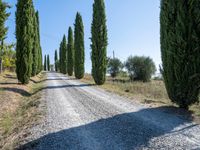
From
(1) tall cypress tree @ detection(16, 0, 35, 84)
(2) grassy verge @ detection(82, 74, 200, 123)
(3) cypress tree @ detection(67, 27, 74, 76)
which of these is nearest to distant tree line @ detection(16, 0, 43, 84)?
(1) tall cypress tree @ detection(16, 0, 35, 84)

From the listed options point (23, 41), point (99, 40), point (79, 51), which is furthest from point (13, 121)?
point (79, 51)

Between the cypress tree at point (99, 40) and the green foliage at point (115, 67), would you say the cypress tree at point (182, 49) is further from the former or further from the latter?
the green foliage at point (115, 67)

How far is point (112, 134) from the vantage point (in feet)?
25.0

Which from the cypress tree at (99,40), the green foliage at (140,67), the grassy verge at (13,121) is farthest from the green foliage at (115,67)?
the grassy verge at (13,121)

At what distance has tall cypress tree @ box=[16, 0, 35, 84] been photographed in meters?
25.0

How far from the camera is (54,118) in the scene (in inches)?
397

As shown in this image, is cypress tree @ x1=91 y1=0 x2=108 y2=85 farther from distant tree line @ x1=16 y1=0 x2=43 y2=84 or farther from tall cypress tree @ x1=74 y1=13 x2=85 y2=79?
tall cypress tree @ x1=74 y1=13 x2=85 y2=79

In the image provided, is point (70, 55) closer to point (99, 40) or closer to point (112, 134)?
point (99, 40)

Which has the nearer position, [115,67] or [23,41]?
[23,41]

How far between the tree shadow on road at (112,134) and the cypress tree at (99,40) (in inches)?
752

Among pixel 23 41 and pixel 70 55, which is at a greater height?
pixel 70 55

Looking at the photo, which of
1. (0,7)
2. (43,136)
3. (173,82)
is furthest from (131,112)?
(0,7)

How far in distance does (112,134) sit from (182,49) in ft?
17.7

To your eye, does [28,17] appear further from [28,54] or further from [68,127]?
[68,127]
